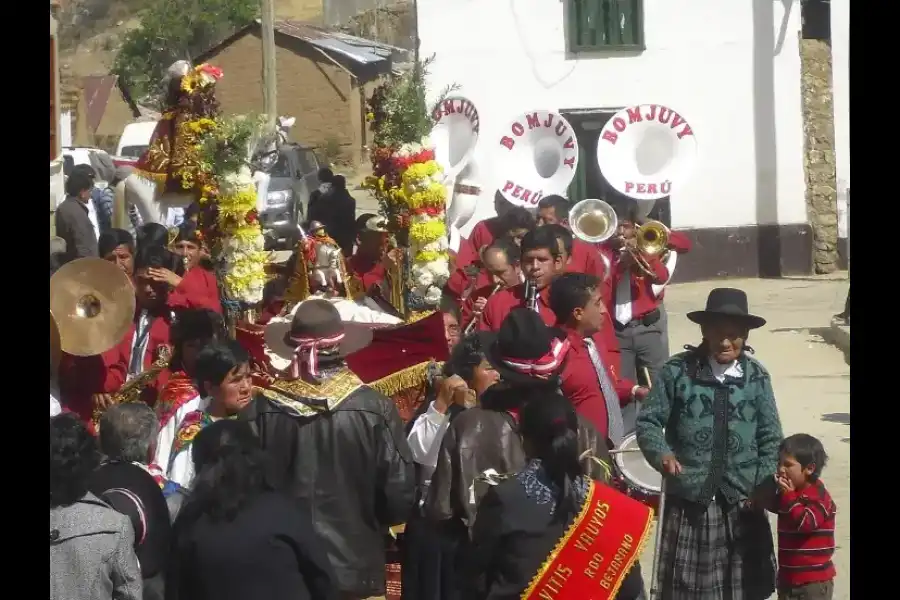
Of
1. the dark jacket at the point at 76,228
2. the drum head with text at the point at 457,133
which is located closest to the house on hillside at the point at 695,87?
the drum head with text at the point at 457,133

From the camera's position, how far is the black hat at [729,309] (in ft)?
20.4

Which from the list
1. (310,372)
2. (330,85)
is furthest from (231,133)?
(330,85)

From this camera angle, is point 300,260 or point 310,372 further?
point 300,260

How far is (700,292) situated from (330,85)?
61.9 feet

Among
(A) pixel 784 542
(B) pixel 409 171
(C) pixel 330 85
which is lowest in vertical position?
(A) pixel 784 542

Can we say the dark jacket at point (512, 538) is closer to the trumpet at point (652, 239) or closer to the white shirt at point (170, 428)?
the white shirt at point (170, 428)

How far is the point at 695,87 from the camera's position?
64.6 ft

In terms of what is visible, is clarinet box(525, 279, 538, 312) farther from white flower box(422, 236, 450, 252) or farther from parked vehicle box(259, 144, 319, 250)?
parked vehicle box(259, 144, 319, 250)

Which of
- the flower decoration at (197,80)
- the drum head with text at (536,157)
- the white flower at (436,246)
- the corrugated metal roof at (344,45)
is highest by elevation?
the corrugated metal roof at (344,45)

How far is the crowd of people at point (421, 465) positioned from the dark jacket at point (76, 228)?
584 cm

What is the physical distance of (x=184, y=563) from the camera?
4902 millimetres

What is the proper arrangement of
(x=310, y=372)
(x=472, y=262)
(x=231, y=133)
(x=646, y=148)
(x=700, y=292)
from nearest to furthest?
(x=310, y=372) → (x=231, y=133) → (x=472, y=262) → (x=646, y=148) → (x=700, y=292)

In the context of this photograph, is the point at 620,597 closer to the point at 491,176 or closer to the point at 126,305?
the point at 126,305

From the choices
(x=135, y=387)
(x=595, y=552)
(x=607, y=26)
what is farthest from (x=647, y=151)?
(x=595, y=552)
